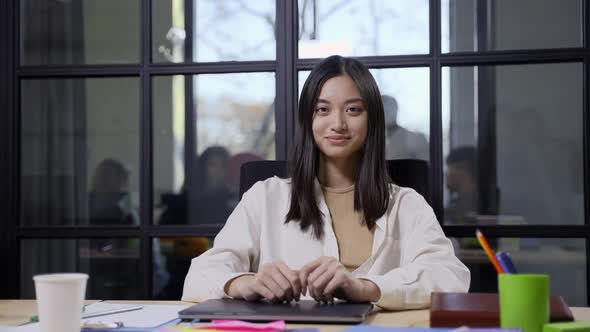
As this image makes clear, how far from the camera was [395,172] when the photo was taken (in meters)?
2.03

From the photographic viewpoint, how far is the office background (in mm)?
2527

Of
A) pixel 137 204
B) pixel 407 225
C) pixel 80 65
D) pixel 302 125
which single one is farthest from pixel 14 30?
pixel 407 225

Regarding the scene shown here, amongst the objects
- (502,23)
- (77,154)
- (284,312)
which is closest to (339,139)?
(284,312)

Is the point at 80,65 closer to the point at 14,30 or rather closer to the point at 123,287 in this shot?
the point at 14,30

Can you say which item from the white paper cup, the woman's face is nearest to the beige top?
the woman's face

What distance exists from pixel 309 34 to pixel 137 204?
908mm

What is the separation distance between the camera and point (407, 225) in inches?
72.5

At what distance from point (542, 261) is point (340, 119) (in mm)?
1110

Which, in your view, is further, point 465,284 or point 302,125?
point 302,125

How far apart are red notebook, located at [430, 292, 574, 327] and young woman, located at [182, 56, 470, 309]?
53cm

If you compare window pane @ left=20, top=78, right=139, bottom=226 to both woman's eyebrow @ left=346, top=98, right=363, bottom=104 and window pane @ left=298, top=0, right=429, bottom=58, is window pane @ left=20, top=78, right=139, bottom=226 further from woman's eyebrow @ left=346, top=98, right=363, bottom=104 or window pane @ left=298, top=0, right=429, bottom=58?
woman's eyebrow @ left=346, top=98, right=363, bottom=104

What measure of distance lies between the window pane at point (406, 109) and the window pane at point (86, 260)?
936 mm

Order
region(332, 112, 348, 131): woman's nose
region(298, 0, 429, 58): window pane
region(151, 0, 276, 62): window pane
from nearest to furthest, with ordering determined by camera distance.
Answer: region(332, 112, 348, 131): woman's nose < region(298, 0, 429, 58): window pane < region(151, 0, 276, 62): window pane

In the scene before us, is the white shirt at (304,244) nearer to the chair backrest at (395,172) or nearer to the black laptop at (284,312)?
the chair backrest at (395,172)
